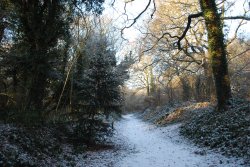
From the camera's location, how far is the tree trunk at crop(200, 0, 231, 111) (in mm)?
15125

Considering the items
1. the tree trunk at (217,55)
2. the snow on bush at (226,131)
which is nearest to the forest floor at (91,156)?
the snow on bush at (226,131)

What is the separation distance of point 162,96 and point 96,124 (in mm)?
40262

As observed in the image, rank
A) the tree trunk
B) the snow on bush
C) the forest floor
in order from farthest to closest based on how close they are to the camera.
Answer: the tree trunk
the snow on bush
the forest floor

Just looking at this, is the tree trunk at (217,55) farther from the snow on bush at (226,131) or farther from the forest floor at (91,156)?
the forest floor at (91,156)

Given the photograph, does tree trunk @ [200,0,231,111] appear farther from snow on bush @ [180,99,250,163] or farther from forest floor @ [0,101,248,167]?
forest floor @ [0,101,248,167]

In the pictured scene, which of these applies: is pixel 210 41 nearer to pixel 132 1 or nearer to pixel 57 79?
pixel 132 1

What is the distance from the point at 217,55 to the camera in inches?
602

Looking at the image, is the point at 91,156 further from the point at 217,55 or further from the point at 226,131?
the point at 217,55

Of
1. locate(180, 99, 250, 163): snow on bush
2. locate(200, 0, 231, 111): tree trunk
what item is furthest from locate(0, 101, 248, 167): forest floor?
locate(200, 0, 231, 111): tree trunk

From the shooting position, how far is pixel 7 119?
1131cm

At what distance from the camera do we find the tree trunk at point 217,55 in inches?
595

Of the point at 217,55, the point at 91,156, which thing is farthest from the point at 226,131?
the point at 91,156

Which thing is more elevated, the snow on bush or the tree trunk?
the tree trunk

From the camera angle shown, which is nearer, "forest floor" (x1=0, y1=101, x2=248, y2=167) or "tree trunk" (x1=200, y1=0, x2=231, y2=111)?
"forest floor" (x1=0, y1=101, x2=248, y2=167)
